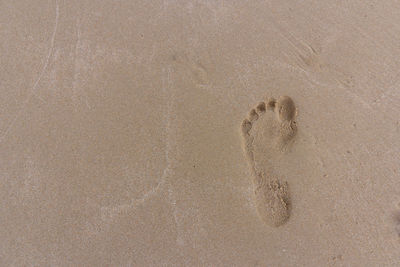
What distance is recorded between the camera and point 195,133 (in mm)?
2723

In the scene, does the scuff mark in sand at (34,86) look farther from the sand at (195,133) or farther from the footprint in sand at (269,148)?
the footprint in sand at (269,148)

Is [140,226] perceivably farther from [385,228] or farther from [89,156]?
[385,228]

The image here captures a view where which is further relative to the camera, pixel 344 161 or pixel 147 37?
pixel 147 37

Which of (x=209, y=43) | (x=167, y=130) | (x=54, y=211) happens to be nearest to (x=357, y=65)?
(x=209, y=43)

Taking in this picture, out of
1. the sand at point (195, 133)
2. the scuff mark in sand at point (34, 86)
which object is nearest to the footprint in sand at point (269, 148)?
the sand at point (195, 133)

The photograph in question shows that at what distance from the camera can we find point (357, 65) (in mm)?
2766

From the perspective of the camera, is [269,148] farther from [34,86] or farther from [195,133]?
[34,86]

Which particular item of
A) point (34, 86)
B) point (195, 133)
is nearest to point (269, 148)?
point (195, 133)

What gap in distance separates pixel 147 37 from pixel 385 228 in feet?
9.82

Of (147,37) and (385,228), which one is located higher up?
(147,37)

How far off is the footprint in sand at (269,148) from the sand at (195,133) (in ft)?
0.06

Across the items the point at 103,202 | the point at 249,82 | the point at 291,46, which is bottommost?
the point at 103,202

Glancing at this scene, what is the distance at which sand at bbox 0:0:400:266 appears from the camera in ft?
8.52

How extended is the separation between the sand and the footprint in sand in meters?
0.02
